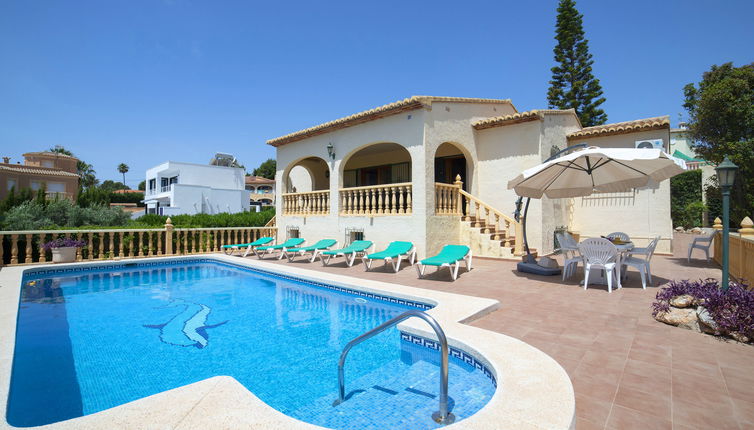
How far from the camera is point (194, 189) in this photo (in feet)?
120

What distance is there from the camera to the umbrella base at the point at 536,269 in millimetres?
8367

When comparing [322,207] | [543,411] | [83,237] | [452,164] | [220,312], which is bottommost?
[220,312]

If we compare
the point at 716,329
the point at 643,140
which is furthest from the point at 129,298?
the point at 643,140

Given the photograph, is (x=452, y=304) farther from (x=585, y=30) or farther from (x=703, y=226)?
(x=703, y=226)

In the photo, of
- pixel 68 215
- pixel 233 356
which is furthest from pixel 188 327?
pixel 68 215

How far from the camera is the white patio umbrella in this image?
6.43 metres

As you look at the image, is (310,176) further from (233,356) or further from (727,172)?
(727,172)

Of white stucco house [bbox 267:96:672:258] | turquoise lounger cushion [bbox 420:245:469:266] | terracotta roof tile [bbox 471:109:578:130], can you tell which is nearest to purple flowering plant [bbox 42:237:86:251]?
white stucco house [bbox 267:96:672:258]

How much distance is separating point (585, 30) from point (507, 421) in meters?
29.4

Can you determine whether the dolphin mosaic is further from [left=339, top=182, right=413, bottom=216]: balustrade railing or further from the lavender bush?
the lavender bush

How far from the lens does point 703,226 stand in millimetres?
25094

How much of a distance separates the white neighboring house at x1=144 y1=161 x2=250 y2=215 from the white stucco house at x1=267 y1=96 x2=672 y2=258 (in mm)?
26881

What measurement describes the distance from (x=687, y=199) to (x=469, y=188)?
78.3 ft

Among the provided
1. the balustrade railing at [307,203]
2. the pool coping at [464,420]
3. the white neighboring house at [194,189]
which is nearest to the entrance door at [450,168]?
the balustrade railing at [307,203]
